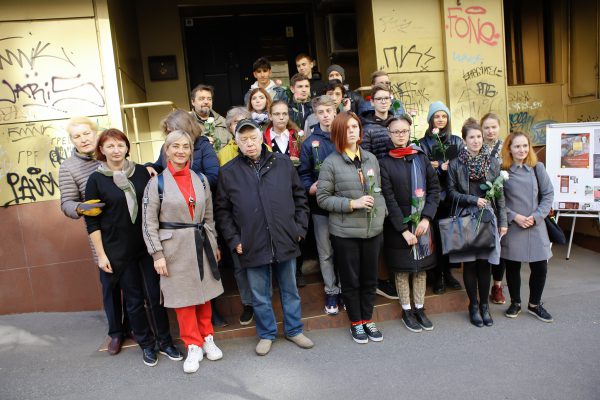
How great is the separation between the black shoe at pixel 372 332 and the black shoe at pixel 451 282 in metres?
1.08

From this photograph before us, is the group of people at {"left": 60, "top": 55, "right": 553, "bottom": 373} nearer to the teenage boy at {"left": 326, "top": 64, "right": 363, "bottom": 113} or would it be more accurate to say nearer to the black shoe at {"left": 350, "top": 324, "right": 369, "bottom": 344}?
the black shoe at {"left": 350, "top": 324, "right": 369, "bottom": 344}

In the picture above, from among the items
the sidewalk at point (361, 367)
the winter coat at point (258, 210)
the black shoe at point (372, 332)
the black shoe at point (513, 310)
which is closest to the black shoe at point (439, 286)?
the sidewalk at point (361, 367)

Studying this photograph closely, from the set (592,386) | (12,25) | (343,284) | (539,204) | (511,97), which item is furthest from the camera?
(511,97)

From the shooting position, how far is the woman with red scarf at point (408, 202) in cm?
373

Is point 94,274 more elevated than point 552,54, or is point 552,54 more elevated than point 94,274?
point 552,54

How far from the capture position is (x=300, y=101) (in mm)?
4777

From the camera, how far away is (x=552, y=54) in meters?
7.29

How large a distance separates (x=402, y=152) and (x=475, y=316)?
1.65m

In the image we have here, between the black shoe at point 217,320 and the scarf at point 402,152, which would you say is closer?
the scarf at point 402,152

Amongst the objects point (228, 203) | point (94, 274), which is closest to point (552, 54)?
point (228, 203)

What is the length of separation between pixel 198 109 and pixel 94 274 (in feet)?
7.68

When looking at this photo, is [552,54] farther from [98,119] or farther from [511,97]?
[98,119]

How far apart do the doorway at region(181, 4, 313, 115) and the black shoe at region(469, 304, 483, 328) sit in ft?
18.1

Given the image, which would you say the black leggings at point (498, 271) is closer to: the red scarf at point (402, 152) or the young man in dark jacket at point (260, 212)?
the red scarf at point (402, 152)
